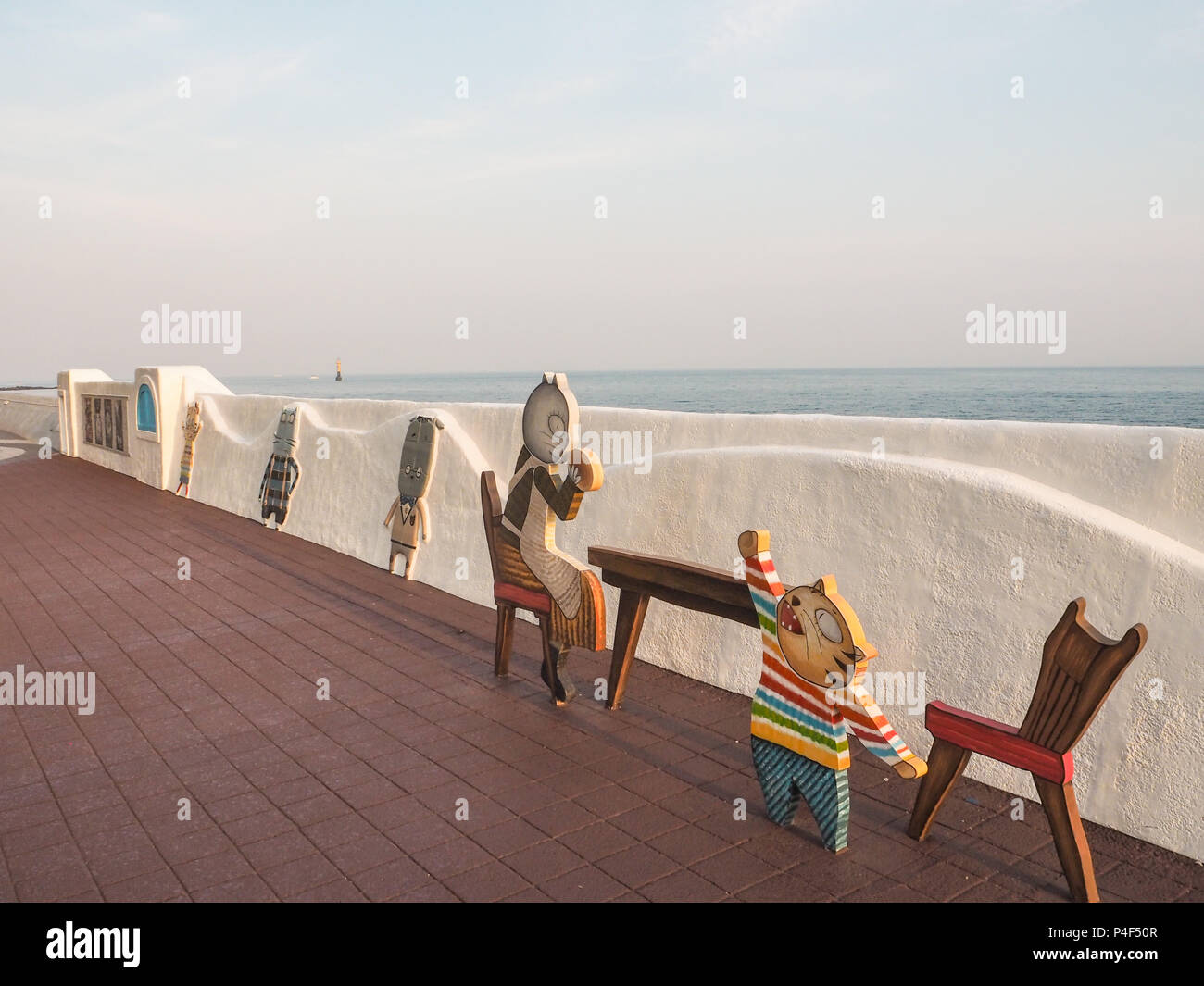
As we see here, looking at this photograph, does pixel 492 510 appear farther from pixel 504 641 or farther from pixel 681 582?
pixel 681 582

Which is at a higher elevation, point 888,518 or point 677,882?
point 888,518

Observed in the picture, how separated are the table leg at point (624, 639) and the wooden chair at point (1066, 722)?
2160 millimetres

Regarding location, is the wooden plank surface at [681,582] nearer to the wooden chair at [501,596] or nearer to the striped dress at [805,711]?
the wooden chair at [501,596]

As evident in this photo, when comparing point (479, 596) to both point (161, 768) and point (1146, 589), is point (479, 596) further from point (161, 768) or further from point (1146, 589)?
point (1146, 589)

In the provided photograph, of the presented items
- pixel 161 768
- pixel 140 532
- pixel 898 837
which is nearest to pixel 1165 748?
pixel 898 837

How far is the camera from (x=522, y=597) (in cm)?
575

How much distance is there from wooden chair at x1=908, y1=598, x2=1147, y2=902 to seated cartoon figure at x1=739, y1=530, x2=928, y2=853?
41 cm

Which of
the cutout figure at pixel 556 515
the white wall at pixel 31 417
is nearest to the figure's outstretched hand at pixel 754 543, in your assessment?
the cutout figure at pixel 556 515

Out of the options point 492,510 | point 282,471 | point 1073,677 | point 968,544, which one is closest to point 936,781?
point 1073,677

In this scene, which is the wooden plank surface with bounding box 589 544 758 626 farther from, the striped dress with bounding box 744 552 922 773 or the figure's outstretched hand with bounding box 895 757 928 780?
the figure's outstretched hand with bounding box 895 757 928 780

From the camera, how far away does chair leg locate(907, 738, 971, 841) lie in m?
3.87

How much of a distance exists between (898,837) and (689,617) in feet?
7.47

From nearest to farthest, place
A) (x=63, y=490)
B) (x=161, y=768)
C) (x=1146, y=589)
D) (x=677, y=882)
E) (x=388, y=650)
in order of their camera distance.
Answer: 1. (x=677, y=882)
2. (x=1146, y=589)
3. (x=161, y=768)
4. (x=388, y=650)
5. (x=63, y=490)

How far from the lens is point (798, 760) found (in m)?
4.01
